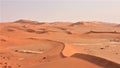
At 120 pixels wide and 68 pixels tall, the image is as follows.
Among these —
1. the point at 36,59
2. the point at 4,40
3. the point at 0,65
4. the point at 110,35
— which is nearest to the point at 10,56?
the point at 36,59

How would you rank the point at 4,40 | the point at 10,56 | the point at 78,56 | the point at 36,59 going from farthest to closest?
the point at 4,40
the point at 10,56
the point at 36,59
the point at 78,56

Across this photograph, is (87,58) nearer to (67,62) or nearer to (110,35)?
(67,62)

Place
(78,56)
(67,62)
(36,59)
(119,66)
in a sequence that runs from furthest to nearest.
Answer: (36,59) < (78,56) < (67,62) < (119,66)

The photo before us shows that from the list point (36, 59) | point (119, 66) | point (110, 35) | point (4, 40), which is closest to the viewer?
point (119, 66)

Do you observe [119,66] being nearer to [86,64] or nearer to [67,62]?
[86,64]

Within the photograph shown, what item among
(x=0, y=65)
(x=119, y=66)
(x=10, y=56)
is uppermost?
(x=119, y=66)

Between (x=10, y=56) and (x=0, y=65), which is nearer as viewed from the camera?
(x=0, y=65)

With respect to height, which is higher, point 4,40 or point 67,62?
point 67,62

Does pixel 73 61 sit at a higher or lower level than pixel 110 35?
higher

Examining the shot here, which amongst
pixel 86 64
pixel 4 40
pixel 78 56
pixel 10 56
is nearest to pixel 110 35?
pixel 4 40
